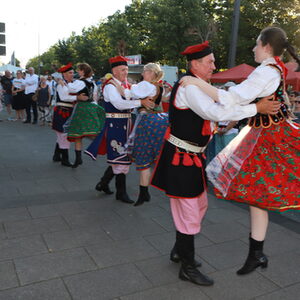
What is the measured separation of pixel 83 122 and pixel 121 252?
3.33 meters

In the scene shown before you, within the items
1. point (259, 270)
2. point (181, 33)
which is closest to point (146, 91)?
point (259, 270)

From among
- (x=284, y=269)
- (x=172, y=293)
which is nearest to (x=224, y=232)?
(x=284, y=269)

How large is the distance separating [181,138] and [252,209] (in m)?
0.79

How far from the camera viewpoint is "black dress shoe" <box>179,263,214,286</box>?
265cm

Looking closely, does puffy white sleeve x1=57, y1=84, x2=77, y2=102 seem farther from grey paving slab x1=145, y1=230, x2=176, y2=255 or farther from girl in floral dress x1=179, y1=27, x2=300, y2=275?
girl in floral dress x1=179, y1=27, x2=300, y2=275

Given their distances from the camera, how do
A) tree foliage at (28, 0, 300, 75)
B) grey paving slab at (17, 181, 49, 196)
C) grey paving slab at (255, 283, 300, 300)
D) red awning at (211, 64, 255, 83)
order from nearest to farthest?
grey paving slab at (255, 283, 300, 300)
grey paving slab at (17, 181, 49, 196)
red awning at (211, 64, 255, 83)
tree foliage at (28, 0, 300, 75)

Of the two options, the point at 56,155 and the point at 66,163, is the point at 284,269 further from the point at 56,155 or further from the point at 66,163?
the point at 56,155

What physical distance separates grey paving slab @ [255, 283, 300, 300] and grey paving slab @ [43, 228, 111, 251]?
Result: 4.99ft

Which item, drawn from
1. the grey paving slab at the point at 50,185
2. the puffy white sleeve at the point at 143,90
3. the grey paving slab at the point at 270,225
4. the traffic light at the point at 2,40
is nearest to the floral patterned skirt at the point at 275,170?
the grey paving slab at the point at 270,225

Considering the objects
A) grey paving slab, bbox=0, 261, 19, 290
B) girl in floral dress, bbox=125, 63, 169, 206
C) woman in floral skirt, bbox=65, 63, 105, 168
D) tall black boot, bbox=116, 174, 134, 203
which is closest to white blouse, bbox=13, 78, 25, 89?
woman in floral skirt, bbox=65, 63, 105, 168

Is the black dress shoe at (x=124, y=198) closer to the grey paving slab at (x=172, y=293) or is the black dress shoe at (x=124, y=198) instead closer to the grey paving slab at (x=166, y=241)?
the grey paving slab at (x=166, y=241)

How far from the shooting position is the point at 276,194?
8.30ft

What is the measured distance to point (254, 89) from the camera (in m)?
2.33

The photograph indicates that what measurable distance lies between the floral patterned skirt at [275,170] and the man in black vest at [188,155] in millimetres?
264
